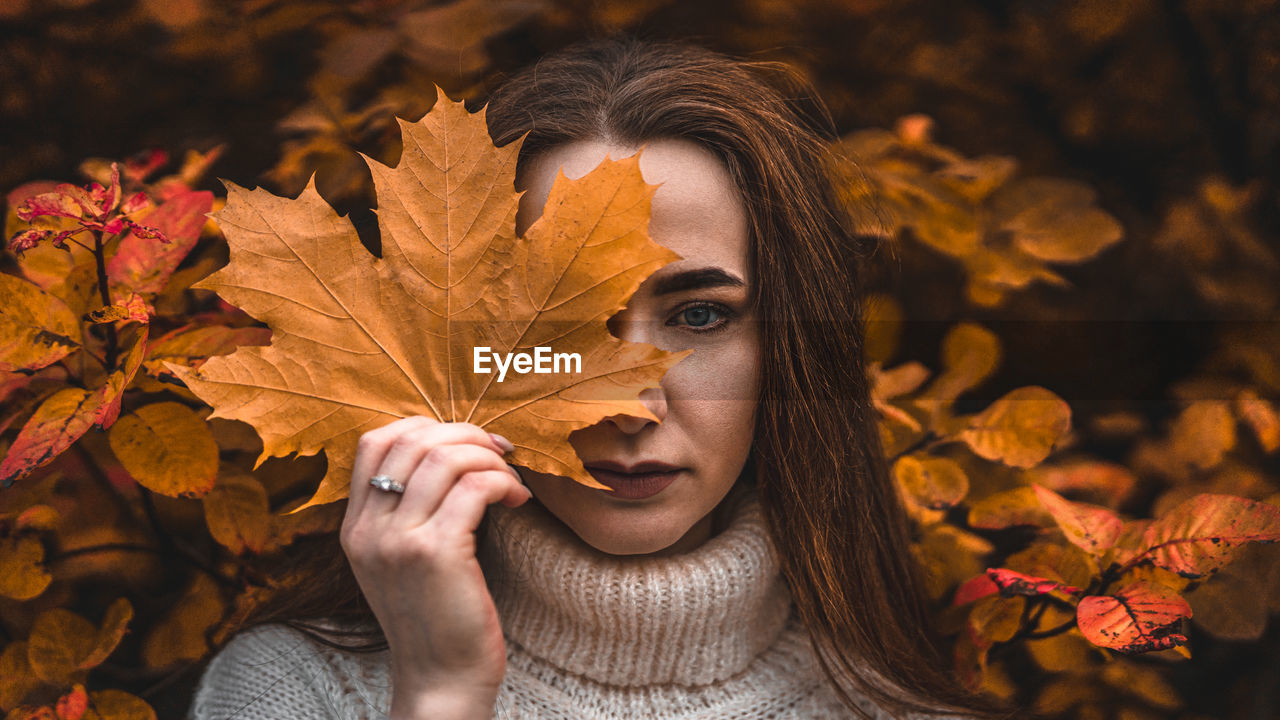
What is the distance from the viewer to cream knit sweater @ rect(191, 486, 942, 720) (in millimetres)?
775

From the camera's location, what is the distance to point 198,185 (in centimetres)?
79

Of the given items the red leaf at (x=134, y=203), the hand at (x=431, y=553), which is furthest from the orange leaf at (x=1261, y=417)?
the red leaf at (x=134, y=203)

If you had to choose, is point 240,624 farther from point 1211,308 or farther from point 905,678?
point 1211,308

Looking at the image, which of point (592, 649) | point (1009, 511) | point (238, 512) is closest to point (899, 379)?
point (1009, 511)

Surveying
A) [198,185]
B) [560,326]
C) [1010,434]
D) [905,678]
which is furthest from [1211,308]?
[198,185]

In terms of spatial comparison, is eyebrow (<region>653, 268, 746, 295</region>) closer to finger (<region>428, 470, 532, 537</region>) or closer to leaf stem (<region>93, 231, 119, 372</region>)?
finger (<region>428, 470, 532, 537</region>)

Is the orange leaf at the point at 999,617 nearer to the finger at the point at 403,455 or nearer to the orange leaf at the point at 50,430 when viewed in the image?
the finger at the point at 403,455

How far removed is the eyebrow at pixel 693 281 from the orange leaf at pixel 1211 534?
551mm

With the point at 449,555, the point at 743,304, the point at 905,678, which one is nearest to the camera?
the point at 449,555

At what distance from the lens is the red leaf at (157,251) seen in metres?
0.73

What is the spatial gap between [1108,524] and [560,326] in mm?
661

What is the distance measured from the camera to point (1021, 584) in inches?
32.2

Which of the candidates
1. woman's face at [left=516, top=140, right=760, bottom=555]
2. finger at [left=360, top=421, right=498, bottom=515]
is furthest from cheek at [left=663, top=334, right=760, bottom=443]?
finger at [left=360, top=421, right=498, bottom=515]

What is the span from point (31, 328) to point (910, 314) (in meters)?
0.98
